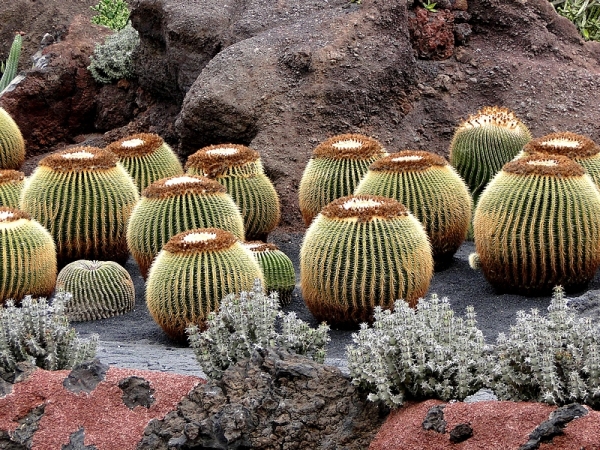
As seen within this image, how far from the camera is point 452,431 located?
4.52 metres

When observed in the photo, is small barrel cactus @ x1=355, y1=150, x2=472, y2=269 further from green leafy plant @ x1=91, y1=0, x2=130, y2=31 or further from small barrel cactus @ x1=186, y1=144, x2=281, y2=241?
green leafy plant @ x1=91, y1=0, x2=130, y2=31

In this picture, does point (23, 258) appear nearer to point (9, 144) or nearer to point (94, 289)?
point (94, 289)

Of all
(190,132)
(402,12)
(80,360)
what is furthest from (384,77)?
(80,360)

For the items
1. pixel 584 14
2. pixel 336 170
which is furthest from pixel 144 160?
pixel 584 14

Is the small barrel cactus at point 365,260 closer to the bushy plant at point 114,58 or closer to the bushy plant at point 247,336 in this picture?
the bushy plant at point 247,336

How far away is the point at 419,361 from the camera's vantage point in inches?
193

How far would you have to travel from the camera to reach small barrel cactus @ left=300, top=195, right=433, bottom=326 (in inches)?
290

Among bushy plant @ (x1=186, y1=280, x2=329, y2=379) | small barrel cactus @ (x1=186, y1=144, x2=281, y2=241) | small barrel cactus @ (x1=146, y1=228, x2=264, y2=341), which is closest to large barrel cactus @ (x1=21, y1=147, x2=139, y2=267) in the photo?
small barrel cactus @ (x1=186, y1=144, x2=281, y2=241)

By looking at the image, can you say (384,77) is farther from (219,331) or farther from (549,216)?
(219,331)

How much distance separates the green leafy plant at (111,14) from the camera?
16.2 metres

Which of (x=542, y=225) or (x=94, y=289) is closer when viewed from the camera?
(x=542, y=225)

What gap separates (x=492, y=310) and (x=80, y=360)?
314 cm

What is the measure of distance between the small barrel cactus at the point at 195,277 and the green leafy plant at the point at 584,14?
8.53m

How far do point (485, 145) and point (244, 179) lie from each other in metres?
2.17
